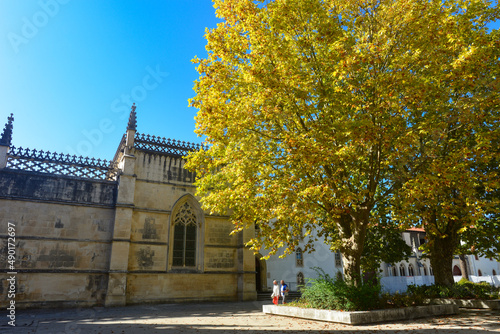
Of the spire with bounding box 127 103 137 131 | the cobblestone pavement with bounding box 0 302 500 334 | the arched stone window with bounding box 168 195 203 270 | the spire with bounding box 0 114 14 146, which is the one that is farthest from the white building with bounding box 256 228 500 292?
the spire with bounding box 0 114 14 146

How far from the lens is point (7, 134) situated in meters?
17.0

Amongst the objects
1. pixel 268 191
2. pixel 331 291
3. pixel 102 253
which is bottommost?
pixel 331 291

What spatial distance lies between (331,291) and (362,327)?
1.85 m

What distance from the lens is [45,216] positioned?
16.8 m

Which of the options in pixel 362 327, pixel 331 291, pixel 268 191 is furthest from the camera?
pixel 331 291

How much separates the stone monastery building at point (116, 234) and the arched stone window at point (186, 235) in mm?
61

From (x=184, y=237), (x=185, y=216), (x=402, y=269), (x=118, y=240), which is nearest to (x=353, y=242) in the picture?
(x=184, y=237)

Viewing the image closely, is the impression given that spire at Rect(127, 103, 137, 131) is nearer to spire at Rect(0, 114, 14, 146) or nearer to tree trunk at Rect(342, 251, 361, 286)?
spire at Rect(0, 114, 14, 146)

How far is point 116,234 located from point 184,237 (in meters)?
4.08

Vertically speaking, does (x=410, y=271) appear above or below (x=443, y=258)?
below

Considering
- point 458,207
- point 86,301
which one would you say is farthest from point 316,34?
point 86,301

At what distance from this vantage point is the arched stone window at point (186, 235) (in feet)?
63.8

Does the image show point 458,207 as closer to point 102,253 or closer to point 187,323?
point 187,323

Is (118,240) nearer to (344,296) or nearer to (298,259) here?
(344,296)
